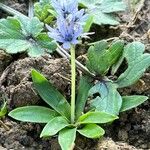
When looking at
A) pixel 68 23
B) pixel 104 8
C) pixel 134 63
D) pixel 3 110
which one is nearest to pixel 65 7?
pixel 68 23

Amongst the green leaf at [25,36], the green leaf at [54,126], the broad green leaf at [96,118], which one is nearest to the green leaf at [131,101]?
the broad green leaf at [96,118]

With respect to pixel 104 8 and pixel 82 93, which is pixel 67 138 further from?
pixel 104 8

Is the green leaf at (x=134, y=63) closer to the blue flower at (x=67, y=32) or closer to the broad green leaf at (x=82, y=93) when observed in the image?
the broad green leaf at (x=82, y=93)

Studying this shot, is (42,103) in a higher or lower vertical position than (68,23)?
lower

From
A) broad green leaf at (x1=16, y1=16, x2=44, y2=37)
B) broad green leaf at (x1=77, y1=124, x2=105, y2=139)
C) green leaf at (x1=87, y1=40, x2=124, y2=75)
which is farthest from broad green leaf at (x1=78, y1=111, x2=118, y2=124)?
broad green leaf at (x1=16, y1=16, x2=44, y2=37)

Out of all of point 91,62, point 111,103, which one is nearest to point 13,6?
point 91,62
